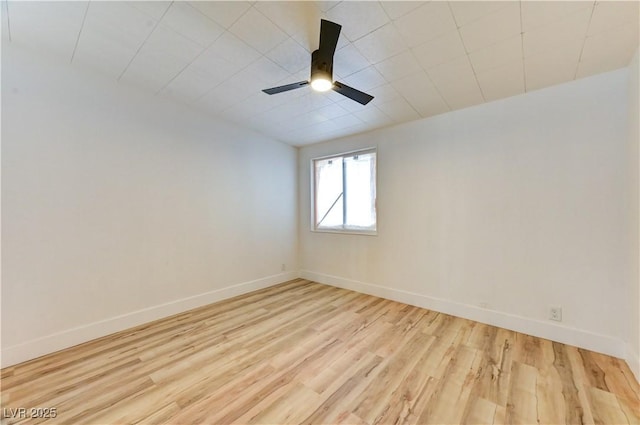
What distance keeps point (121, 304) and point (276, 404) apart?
2.14 m

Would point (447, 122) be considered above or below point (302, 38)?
below

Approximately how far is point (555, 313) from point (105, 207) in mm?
4671

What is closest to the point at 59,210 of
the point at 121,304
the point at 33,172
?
the point at 33,172

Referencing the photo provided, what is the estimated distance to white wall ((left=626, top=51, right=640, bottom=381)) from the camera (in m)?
1.94

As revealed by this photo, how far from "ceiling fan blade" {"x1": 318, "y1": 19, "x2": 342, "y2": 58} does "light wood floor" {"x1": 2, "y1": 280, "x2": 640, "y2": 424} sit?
8.13 ft

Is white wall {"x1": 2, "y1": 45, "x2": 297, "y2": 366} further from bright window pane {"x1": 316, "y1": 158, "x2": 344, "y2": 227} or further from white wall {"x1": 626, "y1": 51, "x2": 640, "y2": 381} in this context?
white wall {"x1": 626, "y1": 51, "x2": 640, "y2": 381}

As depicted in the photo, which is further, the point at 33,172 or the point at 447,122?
the point at 447,122

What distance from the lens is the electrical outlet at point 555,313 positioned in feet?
8.03

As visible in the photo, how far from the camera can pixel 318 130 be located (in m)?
3.91

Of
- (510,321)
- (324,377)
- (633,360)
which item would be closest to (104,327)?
(324,377)

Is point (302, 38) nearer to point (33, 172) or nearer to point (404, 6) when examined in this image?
point (404, 6)

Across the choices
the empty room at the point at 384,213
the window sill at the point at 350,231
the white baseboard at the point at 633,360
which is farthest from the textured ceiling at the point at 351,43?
the white baseboard at the point at 633,360

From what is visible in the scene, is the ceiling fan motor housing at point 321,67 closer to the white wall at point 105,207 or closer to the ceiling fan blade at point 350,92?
the ceiling fan blade at point 350,92

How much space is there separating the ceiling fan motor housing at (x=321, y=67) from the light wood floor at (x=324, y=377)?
2.36 meters
